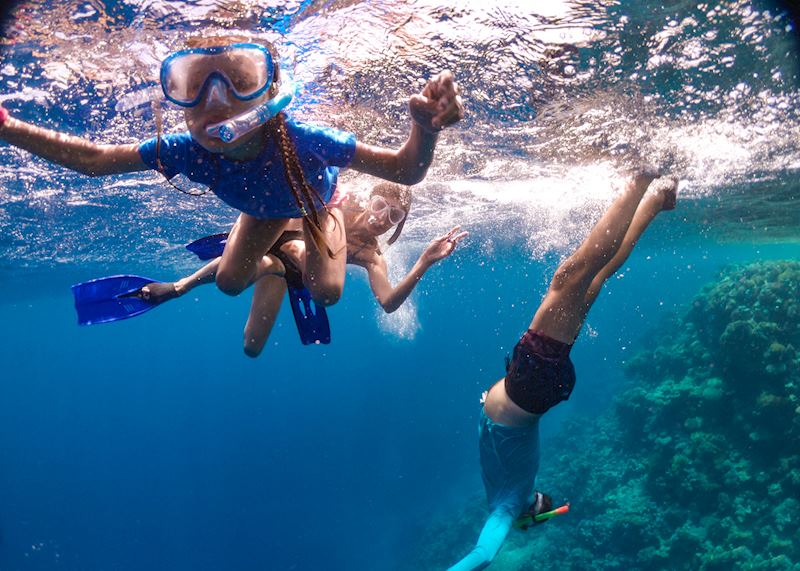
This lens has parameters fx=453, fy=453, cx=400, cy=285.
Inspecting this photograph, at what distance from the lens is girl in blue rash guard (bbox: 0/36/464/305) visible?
3.11 meters

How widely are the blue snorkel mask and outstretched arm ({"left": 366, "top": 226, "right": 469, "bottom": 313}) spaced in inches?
107

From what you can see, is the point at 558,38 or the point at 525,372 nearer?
the point at 525,372

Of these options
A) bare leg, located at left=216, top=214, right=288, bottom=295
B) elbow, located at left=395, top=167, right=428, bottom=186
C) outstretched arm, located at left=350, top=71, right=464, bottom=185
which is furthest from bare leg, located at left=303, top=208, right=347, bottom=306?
elbow, located at left=395, top=167, right=428, bottom=186

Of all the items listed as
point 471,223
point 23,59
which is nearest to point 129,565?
point 471,223

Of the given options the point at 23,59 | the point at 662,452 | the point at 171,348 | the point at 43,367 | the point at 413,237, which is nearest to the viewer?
the point at 23,59

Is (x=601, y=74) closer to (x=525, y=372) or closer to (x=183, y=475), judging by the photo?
(x=525, y=372)

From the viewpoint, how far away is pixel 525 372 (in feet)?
17.6

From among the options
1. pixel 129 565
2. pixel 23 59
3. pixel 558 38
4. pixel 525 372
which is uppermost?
pixel 23 59

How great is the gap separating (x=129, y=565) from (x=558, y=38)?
6198 cm

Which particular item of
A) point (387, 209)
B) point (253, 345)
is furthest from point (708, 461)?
point (253, 345)

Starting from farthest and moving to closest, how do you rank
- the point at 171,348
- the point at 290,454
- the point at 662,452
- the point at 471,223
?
the point at 171,348, the point at 290,454, the point at 471,223, the point at 662,452

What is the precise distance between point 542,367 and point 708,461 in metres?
13.0

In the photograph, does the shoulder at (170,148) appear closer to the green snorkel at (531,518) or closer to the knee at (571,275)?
the knee at (571,275)

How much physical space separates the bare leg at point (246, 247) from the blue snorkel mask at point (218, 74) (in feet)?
4.47
